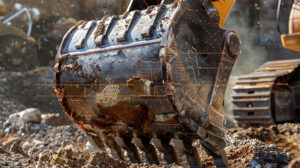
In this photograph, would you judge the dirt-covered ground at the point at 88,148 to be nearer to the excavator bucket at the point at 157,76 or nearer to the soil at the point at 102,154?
the soil at the point at 102,154

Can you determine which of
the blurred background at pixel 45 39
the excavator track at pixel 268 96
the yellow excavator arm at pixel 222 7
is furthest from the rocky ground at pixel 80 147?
the blurred background at pixel 45 39

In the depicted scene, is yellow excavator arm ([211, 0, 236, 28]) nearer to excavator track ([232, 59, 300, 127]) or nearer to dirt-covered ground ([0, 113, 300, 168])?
dirt-covered ground ([0, 113, 300, 168])

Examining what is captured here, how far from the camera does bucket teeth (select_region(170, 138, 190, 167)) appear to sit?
246cm

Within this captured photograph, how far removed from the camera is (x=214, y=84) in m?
2.50

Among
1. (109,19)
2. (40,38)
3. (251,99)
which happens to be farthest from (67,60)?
(40,38)

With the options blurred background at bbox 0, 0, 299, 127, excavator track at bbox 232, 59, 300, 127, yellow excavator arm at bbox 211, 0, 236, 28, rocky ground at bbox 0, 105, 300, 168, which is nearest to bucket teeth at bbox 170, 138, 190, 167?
rocky ground at bbox 0, 105, 300, 168

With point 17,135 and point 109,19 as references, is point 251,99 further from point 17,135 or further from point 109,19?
point 17,135

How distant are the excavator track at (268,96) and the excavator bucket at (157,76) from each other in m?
2.76

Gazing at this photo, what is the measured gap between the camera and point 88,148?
4.77 metres

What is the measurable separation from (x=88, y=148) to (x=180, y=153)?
2554 mm

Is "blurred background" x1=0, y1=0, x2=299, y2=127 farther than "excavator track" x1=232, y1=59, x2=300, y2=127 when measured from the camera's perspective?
Yes

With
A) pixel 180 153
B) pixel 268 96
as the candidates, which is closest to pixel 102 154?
pixel 180 153

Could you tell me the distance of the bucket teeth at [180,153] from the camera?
96.9 inches

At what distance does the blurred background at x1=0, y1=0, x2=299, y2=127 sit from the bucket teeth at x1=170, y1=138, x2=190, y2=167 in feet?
20.5
